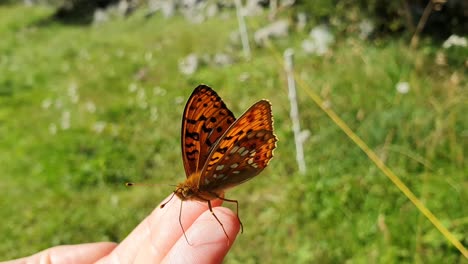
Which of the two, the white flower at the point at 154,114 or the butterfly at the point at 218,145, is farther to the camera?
the white flower at the point at 154,114

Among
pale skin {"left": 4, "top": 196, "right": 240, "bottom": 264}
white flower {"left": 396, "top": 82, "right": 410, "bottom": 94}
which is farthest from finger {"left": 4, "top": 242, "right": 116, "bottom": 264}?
white flower {"left": 396, "top": 82, "right": 410, "bottom": 94}

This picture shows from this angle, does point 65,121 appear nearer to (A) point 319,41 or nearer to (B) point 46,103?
(B) point 46,103

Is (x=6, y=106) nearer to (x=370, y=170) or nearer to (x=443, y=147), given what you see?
(x=370, y=170)

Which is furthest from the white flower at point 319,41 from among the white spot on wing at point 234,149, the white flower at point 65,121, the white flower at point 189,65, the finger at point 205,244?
the finger at point 205,244

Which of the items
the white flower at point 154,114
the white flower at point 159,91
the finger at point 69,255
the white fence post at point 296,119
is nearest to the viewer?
the finger at point 69,255

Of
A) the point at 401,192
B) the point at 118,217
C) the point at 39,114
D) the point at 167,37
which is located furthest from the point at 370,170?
the point at 167,37

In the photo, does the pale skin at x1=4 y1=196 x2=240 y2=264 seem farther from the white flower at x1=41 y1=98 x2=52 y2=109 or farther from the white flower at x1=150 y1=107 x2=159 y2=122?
the white flower at x1=41 y1=98 x2=52 y2=109

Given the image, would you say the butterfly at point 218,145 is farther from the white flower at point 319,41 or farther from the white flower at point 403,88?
the white flower at point 319,41
